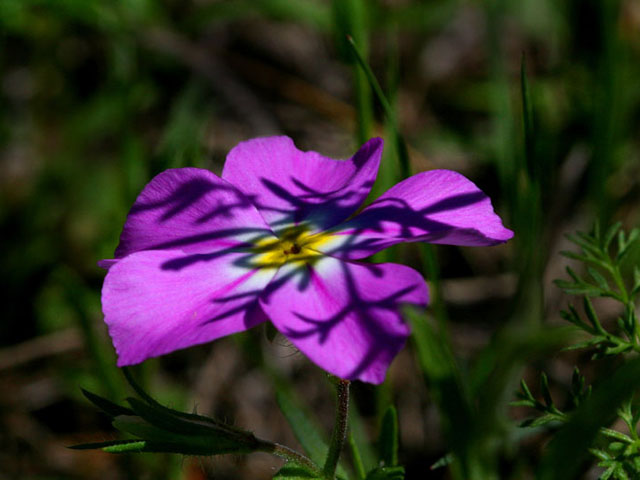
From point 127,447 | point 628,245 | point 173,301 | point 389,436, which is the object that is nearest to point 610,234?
point 628,245

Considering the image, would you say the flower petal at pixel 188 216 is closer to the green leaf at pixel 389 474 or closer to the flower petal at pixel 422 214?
the flower petal at pixel 422 214

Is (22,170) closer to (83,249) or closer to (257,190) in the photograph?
(83,249)

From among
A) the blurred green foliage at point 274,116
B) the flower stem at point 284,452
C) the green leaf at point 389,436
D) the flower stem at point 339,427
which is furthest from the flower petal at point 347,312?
the blurred green foliage at point 274,116

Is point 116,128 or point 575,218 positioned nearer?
point 575,218

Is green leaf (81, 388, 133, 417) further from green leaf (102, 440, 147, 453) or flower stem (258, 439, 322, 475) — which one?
flower stem (258, 439, 322, 475)

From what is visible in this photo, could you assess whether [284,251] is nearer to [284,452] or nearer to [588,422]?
[284,452]

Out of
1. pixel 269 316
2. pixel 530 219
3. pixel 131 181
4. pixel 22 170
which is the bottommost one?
pixel 22 170

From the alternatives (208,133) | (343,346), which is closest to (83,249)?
(208,133)
